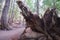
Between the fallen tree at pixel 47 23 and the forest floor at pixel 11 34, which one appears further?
the forest floor at pixel 11 34

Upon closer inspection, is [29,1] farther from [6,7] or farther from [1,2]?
[6,7]

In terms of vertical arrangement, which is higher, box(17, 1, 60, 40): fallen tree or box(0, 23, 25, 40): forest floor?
box(17, 1, 60, 40): fallen tree

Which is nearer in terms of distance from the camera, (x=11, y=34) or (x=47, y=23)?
(x=47, y=23)

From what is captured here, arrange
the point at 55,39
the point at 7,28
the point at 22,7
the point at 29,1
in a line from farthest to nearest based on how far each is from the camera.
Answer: the point at 29,1 → the point at 7,28 → the point at 22,7 → the point at 55,39

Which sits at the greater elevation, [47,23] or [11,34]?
[47,23]

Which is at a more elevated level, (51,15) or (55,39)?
(51,15)

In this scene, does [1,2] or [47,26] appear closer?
[47,26]

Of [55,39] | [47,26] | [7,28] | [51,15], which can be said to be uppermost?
[51,15]

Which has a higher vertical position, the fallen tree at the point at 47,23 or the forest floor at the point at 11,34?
the fallen tree at the point at 47,23

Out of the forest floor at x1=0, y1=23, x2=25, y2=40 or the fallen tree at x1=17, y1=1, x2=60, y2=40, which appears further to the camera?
Result: the forest floor at x1=0, y1=23, x2=25, y2=40

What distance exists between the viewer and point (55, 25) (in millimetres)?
6160

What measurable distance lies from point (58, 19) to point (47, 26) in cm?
51

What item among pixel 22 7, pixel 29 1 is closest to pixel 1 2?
pixel 29 1

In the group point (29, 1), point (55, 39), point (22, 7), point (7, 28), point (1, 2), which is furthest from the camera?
point (1, 2)
